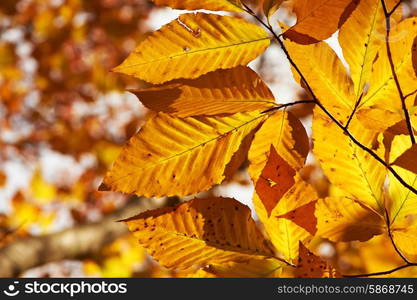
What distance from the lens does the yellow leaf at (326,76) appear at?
18.2 inches

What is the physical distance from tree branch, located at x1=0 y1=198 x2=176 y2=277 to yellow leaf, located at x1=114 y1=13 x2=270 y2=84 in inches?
44.9

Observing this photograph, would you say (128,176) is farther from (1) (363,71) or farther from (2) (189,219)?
(1) (363,71)

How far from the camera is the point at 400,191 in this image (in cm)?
49

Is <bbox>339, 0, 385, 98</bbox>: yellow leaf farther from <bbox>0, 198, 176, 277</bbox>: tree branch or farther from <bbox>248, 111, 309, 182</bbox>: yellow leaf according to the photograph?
<bbox>0, 198, 176, 277</bbox>: tree branch

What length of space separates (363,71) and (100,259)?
2.25 m

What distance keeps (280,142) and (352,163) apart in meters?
0.08

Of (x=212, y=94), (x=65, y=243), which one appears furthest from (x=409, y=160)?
(x=65, y=243)

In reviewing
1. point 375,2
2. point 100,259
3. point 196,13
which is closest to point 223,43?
point 196,13

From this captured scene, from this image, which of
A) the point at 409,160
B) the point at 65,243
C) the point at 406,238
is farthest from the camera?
the point at 65,243

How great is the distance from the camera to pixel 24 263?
1.58m

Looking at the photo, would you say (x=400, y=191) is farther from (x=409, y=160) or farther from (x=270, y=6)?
(x=270, y=6)

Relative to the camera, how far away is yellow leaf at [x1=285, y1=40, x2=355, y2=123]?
462 mm

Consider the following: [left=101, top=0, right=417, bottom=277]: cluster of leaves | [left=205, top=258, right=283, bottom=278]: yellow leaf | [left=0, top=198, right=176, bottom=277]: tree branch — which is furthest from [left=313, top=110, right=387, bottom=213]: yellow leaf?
[left=0, top=198, right=176, bottom=277]: tree branch

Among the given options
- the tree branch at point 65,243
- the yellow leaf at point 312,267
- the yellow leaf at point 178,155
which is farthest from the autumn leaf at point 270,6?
the tree branch at point 65,243
